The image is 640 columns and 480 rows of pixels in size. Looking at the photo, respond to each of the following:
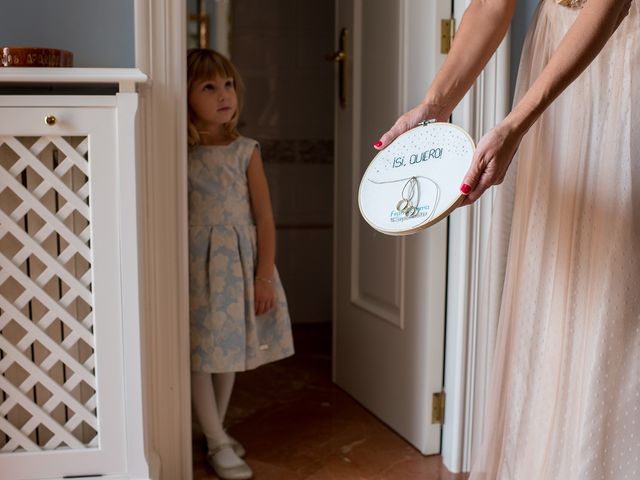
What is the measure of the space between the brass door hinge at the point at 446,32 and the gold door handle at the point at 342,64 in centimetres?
58

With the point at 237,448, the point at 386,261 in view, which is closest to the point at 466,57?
the point at 386,261

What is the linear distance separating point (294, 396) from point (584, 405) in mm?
1532

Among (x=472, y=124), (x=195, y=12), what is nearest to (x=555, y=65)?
(x=472, y=124)

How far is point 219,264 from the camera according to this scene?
1986 millimetres

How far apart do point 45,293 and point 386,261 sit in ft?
3.43

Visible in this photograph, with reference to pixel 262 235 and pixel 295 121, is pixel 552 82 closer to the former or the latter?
pixel 262 235

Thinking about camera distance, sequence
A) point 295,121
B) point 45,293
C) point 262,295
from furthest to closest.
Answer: point 295,121 → point 262,295 → point 45,293

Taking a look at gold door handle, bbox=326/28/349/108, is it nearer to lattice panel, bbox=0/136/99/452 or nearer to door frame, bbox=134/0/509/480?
door frame, bbox=134/0/509/480

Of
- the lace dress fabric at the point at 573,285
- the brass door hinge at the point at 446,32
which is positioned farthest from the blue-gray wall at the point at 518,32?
the lace dress fabric at the point at 573,285

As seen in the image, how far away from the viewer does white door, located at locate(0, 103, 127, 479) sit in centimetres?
157

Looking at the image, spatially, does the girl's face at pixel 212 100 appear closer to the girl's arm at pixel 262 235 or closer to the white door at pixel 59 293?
the girl's arm at pixel 262 235

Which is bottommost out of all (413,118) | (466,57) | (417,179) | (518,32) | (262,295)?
(262,295)

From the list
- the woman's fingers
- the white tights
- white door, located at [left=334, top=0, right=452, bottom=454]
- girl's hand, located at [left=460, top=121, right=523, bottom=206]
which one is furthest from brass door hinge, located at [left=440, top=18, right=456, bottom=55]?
the white tights

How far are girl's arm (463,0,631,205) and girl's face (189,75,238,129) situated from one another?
0.98 m
